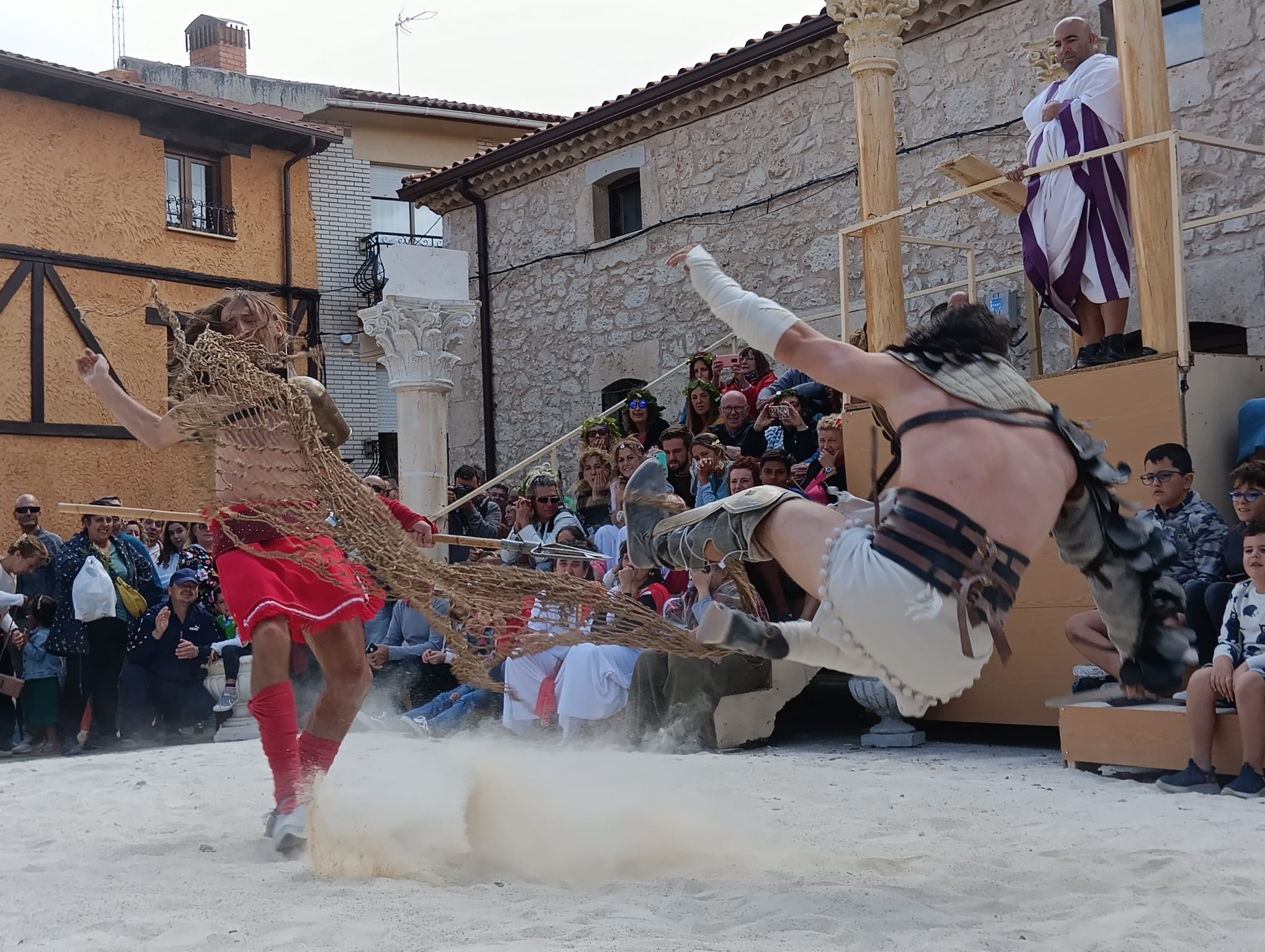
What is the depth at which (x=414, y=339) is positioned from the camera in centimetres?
1154

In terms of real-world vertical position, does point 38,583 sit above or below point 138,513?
below

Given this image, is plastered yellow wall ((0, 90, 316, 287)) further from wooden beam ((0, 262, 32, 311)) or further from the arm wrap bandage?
the arm wrap bandage

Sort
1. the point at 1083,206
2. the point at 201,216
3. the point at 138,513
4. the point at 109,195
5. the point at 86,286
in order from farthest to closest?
the point at 201,216 → the point at 109,195 → the point at 86,286 → the point at 1083,206 → the point at 138,513

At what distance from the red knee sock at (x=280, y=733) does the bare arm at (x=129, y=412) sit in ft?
3.15

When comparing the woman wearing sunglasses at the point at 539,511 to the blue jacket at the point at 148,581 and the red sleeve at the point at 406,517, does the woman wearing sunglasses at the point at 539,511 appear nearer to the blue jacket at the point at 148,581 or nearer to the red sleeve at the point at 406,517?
the blue jacket at the point at 148,581

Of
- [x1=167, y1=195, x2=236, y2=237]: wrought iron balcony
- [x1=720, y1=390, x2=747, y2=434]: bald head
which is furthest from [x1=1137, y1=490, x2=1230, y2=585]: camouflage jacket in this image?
[x1=167, y1=195, x2=236, y2=237]: wrought iron balcony

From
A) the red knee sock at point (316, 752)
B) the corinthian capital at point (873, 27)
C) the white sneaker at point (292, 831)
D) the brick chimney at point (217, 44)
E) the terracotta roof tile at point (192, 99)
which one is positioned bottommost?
the white sneaker at point (292, 831)

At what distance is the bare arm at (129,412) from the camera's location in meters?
4.46

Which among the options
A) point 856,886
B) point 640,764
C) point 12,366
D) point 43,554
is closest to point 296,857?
point 856,886

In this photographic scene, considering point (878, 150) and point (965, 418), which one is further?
point (878, 150)

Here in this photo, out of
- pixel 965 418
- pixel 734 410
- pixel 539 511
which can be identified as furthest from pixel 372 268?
pixel 965 418

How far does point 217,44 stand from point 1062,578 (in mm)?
22654

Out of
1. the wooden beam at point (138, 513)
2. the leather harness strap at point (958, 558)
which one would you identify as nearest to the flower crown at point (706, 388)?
the wooden beam at point (138, 513)

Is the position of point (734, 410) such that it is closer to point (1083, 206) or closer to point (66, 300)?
point (1083, 206)
